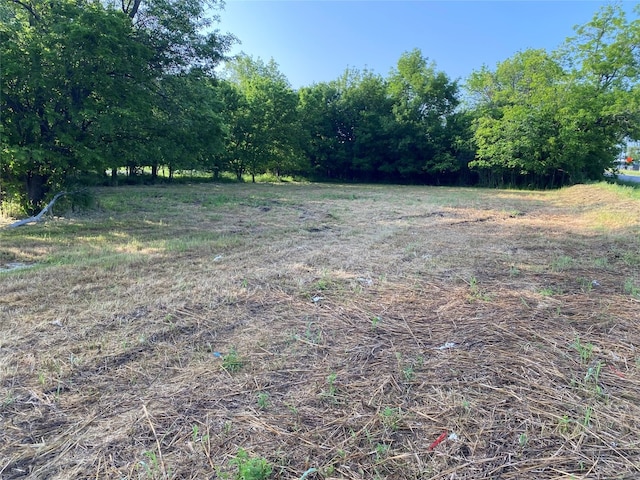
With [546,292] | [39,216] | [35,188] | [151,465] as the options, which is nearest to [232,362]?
[151,465]

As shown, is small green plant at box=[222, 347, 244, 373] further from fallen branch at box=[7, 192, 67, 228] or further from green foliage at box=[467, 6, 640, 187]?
green foliage at box=[467, 6, 640, 187]

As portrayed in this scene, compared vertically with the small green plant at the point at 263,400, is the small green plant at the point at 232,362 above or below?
above

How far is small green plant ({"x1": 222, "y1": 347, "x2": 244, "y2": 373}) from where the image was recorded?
216cm

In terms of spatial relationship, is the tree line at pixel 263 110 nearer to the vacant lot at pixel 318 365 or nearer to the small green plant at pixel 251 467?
the vacant lot at pixel 318 365

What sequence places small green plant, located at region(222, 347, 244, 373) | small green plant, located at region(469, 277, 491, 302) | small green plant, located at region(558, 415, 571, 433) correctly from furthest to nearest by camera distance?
small green plant, located at region(469, 277, 491, 302)
small green plant, located at region(222, 347, 244, 373)
small green plant, located at region(558, 415, 571, 433)

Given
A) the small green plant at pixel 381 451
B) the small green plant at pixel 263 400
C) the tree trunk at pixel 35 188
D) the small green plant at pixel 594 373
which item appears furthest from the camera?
the tree trunk at pixel 35 188

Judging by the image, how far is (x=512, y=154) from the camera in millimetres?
19891

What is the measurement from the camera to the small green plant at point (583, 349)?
87.7 inches

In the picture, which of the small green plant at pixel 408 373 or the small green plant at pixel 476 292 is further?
the small green plant at pixel 476 292

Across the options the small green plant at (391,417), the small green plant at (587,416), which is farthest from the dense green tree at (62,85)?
the small green plant at (587,416)

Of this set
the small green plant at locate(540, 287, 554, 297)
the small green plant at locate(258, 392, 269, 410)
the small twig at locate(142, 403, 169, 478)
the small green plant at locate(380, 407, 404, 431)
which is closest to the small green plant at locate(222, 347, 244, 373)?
the small green plant at locate(258, 392, 269, 410)

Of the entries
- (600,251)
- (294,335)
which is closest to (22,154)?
(294,335)

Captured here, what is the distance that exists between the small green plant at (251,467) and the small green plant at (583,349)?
6.51 ft

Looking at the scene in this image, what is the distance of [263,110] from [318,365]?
71.5 feet
